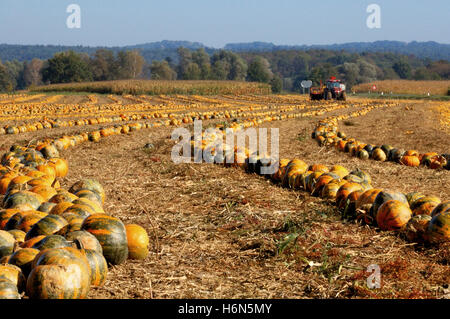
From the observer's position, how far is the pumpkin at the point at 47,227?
4.90 meters

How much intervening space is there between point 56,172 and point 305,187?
5361mm

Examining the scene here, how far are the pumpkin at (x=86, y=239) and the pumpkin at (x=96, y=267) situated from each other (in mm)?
103

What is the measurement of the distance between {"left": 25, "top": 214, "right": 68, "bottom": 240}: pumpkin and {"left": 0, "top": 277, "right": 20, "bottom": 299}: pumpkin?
3.47ft

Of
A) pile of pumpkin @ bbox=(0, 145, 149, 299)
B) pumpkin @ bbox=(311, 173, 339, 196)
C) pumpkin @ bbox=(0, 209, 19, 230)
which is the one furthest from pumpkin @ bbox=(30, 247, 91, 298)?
pumpkin @ bbox=(311, 173, 339, 196)

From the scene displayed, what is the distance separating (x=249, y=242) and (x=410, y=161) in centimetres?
824

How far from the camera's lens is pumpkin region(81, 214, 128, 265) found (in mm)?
4875

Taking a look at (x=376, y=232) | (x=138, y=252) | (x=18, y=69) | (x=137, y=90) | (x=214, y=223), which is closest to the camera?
(x=138, y=252)

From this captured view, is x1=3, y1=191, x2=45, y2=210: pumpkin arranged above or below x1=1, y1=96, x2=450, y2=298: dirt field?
above

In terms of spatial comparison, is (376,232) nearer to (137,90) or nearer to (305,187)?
(305,187)

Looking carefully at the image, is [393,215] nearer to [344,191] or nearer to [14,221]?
[344,191]

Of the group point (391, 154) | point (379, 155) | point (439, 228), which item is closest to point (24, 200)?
point (439, 228)

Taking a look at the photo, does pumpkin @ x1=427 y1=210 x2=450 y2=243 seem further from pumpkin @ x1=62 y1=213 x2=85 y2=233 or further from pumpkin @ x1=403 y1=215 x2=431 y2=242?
pumpkin @ x1=62 y1=213 x2=85 y2=233
